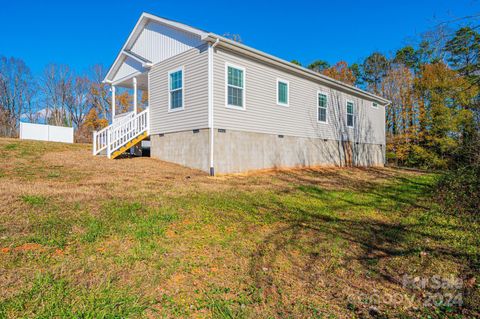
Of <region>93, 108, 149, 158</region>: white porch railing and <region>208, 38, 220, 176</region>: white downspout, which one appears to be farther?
<region>93, 108, 149, 158</region>: white porch railing

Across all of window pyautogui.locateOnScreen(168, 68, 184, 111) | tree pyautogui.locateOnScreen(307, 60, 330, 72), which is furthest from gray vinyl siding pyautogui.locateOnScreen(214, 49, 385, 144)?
tree pyautogui.locateOnScreen(307, 60, 330, 72)

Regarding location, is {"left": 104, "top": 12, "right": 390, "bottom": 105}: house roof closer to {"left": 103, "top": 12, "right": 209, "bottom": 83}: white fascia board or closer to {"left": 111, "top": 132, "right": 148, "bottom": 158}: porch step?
{"left": 103, "top": 12, "right": 209, "bottom": 83}: white fascia board

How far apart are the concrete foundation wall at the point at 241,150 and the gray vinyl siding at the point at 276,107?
0.34 m

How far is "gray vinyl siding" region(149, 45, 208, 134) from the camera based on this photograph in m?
9.91

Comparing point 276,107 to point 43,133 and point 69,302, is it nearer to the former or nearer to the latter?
point 69,302

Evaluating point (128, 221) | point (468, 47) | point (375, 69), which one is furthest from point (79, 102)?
point (468, 47)

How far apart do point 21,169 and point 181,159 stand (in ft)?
15.2

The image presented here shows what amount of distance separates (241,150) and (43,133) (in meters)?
16.2

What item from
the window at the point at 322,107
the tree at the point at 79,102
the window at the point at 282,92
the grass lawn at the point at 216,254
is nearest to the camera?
the grass lawn at the point at 216,254

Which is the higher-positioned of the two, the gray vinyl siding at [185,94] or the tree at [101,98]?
the tree at [101,98]

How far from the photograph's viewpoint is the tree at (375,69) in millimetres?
27500

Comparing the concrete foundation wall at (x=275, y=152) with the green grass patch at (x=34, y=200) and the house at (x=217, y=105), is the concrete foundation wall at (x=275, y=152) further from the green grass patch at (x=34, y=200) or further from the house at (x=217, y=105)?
the green grass patch at (x=34, y=200)

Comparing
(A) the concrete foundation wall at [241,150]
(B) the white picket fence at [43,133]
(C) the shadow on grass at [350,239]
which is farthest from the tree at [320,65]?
(C) the shadow on grass at [350,239]

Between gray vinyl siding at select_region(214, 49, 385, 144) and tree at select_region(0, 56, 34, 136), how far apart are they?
98.3ft
